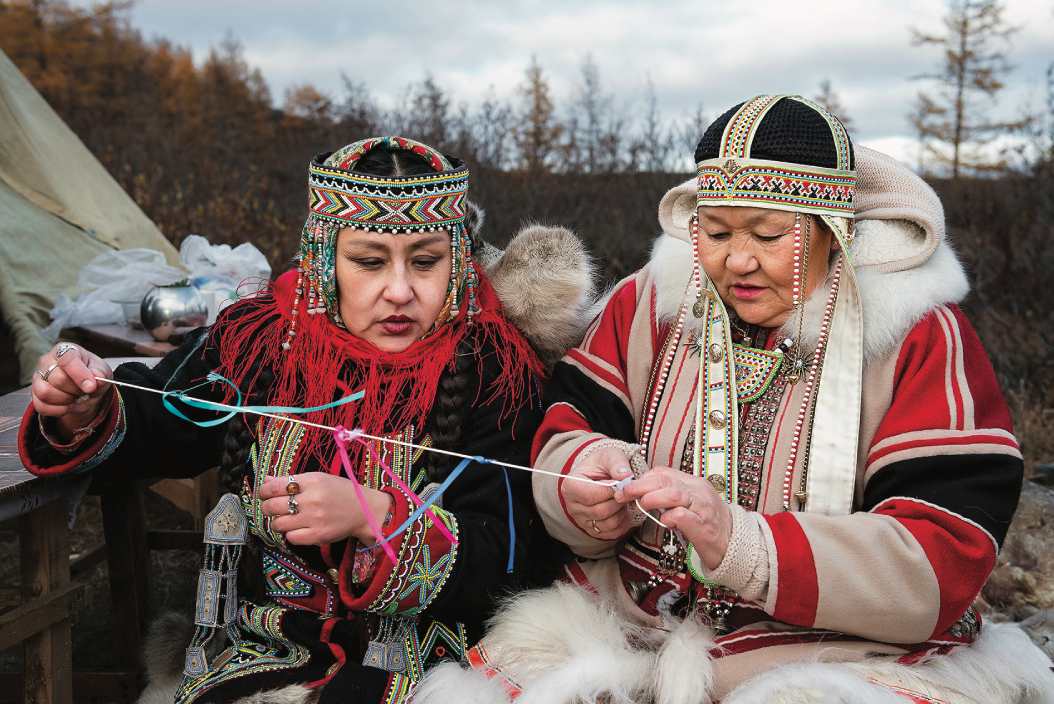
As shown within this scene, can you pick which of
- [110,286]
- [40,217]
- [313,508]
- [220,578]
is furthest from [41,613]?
[40,217]

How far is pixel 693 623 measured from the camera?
1925 millimetres

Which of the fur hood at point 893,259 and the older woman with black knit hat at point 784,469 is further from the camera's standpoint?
the fur hood at point 893,259

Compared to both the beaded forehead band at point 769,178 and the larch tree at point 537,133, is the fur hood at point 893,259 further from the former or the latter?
the larch tree at point 537,133

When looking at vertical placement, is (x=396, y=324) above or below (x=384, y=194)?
below

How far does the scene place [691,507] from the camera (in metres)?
1.64

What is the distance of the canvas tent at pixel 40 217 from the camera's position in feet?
16.5

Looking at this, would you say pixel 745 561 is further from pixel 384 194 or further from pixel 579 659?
pixel 384 194

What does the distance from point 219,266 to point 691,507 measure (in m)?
3.82

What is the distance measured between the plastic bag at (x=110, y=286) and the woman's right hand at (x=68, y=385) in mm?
2727

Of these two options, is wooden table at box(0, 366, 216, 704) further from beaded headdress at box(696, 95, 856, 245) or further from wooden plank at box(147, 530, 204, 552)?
beaded headdress at box(696, 95, 856, 245)

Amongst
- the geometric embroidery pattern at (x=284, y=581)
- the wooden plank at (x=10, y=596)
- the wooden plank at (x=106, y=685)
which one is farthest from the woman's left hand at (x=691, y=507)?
the wooden plank at (x=106, y=685)

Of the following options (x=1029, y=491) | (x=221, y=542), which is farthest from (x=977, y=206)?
(x=221, y=542)

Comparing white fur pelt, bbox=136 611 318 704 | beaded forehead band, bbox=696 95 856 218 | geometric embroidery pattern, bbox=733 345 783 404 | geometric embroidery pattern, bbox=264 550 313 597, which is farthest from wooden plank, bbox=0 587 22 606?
beaded forehead band, bbox=696 95 856 218

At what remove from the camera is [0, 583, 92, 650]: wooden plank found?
2050mm
